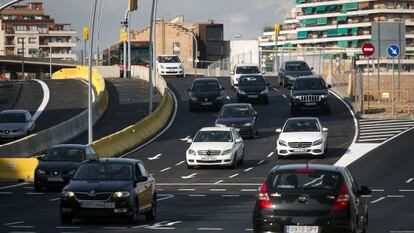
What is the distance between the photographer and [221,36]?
199 m

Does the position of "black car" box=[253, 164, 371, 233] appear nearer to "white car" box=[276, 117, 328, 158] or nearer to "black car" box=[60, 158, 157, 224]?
"black car" box=[60, 158, 157, 224]

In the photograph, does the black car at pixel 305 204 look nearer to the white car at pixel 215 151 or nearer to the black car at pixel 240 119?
the white car at pixel 215 151

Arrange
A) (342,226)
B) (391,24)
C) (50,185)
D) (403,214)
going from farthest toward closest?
1. (391,24)
2. (50,185)
3. (403,214)
4. (342,226)

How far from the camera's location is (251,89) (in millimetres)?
68938

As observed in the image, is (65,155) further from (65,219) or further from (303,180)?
(303,180)

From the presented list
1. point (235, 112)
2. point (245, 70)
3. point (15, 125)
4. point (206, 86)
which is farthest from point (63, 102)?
point (235, 112)

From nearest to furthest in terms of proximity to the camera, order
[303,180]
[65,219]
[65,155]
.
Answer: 1. [303,180]
2. [65,219]
3. [65,155]

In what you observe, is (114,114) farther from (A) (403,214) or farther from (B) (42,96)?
(A) (403,214)

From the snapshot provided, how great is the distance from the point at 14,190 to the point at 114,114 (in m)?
30.7

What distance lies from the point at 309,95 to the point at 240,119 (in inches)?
386

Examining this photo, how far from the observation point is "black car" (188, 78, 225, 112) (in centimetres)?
6575

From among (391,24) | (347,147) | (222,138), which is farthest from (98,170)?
(391,24)

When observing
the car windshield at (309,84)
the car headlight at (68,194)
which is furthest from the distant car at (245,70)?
the car headlight at (68,194)

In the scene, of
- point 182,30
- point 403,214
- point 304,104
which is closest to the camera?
point 403,214
